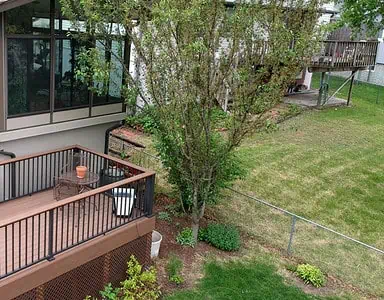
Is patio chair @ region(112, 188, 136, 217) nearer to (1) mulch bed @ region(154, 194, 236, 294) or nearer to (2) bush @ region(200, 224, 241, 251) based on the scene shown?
(1) mulch bed @ region(154, 194, 236, 294)

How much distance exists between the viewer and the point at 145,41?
774 centimetres

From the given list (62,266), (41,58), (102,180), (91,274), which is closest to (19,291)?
(62,266)

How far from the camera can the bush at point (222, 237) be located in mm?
9156

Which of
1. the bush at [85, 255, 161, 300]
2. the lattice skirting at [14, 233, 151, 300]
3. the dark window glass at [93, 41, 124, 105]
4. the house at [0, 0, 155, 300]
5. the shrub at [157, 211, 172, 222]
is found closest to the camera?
the lattice skirting at [14, 233, 151, 300]

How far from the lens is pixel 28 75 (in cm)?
848

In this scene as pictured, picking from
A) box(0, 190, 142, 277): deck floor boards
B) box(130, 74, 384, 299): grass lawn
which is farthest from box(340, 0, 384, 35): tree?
box(0, 190, 142, 277): deck floor boards

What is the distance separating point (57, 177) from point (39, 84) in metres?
1.78

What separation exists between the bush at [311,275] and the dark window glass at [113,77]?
5.11 meters

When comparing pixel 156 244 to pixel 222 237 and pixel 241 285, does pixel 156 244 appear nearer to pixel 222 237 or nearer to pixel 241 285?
pixel 222 237

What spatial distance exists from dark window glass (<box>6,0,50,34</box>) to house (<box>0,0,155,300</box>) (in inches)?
0.7

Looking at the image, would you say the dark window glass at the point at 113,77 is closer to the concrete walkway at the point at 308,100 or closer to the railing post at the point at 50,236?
the railing post at the point at 50,236

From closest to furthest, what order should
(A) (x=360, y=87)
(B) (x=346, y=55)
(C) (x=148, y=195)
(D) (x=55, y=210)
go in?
(D) (x=55, y=210)
(C) (x=148, y=195)
(B) (x=346, y=55)
(A) (x=360, y=87)

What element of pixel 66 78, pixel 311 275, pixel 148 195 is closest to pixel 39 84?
pixel 66 78

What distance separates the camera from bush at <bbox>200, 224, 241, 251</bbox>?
9.16 metres
